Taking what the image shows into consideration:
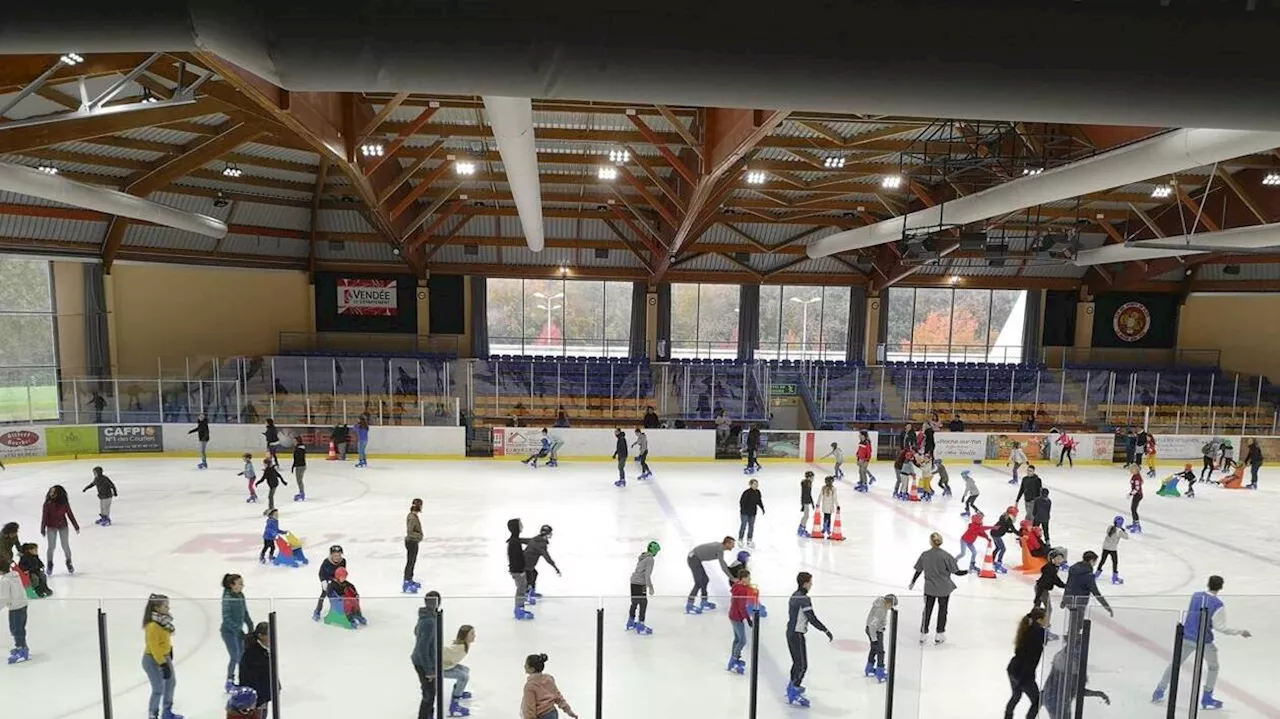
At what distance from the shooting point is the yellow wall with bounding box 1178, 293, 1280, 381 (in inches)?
1235

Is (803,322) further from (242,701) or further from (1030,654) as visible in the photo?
(242,701)

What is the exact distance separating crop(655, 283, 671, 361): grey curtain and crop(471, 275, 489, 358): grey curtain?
7493 mm

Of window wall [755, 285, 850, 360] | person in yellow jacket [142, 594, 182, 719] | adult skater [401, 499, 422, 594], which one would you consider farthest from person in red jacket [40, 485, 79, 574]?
window wall [755, 285, 850, 360]

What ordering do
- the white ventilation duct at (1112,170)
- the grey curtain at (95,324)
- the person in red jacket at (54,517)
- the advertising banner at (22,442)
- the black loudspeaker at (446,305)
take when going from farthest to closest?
the black loudspeaker at (446,305), the grey curtain at (95,324), the advertising banner at (22,442), the person in red jacket at (54,517), the white ventilation duct at (1112,170)

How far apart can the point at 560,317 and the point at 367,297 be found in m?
8.05

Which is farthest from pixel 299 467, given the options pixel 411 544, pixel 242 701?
pixel 242 701

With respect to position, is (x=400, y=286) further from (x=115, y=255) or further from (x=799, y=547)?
(x=799, y=547)

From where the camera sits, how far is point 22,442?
19.9 metres

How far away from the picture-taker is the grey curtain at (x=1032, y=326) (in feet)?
104

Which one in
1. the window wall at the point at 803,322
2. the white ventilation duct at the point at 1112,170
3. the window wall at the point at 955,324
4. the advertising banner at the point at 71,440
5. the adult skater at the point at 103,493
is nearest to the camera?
the white ventilation duct at the point at 1112,170

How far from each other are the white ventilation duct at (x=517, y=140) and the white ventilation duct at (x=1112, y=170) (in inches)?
270

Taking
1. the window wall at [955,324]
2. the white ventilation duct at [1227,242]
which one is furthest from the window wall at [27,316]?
the window wall at [955,324]

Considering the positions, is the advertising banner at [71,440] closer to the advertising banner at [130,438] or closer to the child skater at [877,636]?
the advertising banner at [130,438]

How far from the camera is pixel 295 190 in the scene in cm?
2491
